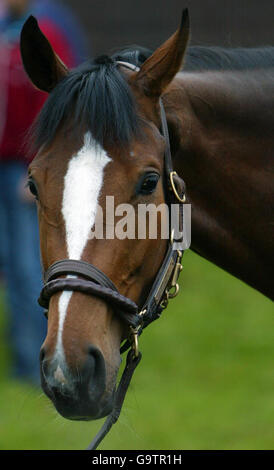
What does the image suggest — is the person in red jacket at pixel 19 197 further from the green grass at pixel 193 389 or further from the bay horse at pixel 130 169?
the bay horse at pixel 130 169

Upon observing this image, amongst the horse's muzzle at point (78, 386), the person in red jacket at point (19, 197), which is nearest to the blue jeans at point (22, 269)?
the person in red jacket at point (19, 197)

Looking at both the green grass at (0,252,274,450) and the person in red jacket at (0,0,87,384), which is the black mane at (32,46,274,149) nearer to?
the green grass at (0,252,274,450)

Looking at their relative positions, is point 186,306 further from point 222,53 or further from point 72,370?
point 72,370

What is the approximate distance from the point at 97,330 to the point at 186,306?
6.08 metres

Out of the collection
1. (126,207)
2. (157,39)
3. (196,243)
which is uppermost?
(126,207)

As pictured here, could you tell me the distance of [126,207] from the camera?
9.23 ft

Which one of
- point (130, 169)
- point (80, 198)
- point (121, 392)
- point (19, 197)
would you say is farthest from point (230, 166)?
point (19, 197)

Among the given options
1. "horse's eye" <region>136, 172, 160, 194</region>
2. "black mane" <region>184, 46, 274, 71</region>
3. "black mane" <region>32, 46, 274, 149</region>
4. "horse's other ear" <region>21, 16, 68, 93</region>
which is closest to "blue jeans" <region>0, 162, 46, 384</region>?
"black mane" <region>184, 46, 274, 71</region>

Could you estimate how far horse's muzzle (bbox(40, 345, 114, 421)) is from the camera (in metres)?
2.62

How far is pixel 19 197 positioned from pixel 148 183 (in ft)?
12.2

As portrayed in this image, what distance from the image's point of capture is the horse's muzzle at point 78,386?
2619 millimetres

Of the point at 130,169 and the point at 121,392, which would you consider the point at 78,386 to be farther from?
the point at 130,169
